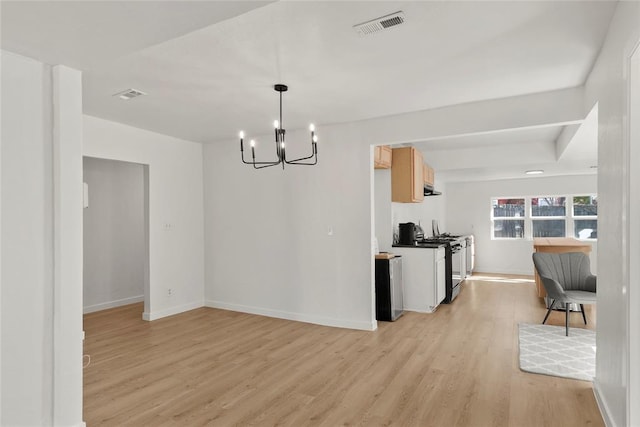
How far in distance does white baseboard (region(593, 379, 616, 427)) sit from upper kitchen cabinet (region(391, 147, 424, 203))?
3283 millimetres

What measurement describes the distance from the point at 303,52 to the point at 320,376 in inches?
106

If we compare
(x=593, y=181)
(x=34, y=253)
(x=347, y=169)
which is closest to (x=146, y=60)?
(x=34, y=253)

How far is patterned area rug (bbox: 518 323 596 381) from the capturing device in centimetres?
346

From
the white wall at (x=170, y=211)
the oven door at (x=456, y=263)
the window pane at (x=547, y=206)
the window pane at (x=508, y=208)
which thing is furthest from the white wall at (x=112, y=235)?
the window pane at (x=547, y=206)

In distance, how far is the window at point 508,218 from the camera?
9.53 m

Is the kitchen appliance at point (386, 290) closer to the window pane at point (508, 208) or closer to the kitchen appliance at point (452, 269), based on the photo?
the kitchen appliance at point (452, 269)

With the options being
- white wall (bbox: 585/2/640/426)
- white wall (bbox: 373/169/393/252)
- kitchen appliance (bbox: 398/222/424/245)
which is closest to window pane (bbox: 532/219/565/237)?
kitchen appliance (bbox: 398/222/424/245)

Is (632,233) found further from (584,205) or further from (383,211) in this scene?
(584,205)

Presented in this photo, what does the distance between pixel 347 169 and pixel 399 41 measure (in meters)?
2.42

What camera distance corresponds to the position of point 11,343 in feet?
7.33

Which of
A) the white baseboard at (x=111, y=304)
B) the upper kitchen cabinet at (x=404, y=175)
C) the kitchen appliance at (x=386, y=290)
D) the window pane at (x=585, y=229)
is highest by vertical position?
the upper kitchen cabinet at (x=404, y=175)

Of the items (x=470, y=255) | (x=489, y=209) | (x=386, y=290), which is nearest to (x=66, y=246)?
(x=386, y=290)

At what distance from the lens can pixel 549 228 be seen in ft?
30.3

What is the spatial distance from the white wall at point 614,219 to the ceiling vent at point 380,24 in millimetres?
1187
